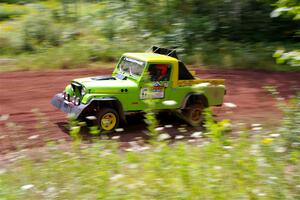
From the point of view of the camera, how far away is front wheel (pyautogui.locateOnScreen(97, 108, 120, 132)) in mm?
8961

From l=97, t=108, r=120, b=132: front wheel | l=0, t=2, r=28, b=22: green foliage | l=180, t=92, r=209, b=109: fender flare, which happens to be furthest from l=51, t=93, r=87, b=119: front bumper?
l=0, t=2, r=28, b=22: green foliage

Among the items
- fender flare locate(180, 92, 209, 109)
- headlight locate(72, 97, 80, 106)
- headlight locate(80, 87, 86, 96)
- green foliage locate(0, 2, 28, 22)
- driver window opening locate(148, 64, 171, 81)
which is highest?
green foliage locate(0, 2, 28, 22)

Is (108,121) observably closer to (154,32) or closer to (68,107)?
(68,107)

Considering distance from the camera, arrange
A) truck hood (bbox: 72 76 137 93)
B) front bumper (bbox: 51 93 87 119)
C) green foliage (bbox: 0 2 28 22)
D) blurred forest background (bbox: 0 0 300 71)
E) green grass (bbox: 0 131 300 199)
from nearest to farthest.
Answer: green grass (bbox: 0 131 300 199) < front bumper (bbox: 51 93 87 119) < truck hood (bbox: 72 76 137 93) < blurred forest background (bbox: 0 0 300 71) < green foliage (bbox: 0 2 28 22)

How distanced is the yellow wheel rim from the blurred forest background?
6.33 m

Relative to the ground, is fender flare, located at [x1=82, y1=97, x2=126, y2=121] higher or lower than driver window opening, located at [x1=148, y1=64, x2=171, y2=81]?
lower

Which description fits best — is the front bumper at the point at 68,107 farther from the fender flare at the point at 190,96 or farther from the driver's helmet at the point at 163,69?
the fender flare at the point at 190,96

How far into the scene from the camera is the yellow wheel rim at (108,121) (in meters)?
9.03

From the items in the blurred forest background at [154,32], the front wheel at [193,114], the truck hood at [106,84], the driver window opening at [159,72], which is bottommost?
the front wheel at [193,114]

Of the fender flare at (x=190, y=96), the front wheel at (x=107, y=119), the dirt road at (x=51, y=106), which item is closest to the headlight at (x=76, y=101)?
the front wheel at (x=107, y=119)

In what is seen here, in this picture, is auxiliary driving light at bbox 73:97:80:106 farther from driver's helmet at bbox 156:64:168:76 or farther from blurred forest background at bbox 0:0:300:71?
blurred forest background at bbox 0:0:300:71

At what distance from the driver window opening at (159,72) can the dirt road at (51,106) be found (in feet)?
3.58

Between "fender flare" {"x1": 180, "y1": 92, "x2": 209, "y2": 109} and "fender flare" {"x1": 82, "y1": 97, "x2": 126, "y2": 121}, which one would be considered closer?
"fender flare" {"x1": 82, "y1": 97, "x2": 126, "y2": 121}

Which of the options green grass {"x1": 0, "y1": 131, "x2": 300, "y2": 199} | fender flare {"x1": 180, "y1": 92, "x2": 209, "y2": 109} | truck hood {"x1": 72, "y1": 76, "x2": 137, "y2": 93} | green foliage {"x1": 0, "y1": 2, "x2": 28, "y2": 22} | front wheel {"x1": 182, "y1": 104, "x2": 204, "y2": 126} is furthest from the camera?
green foliage {"x1": 0, "y1": 2, "x2": 28, "y2": 22}
